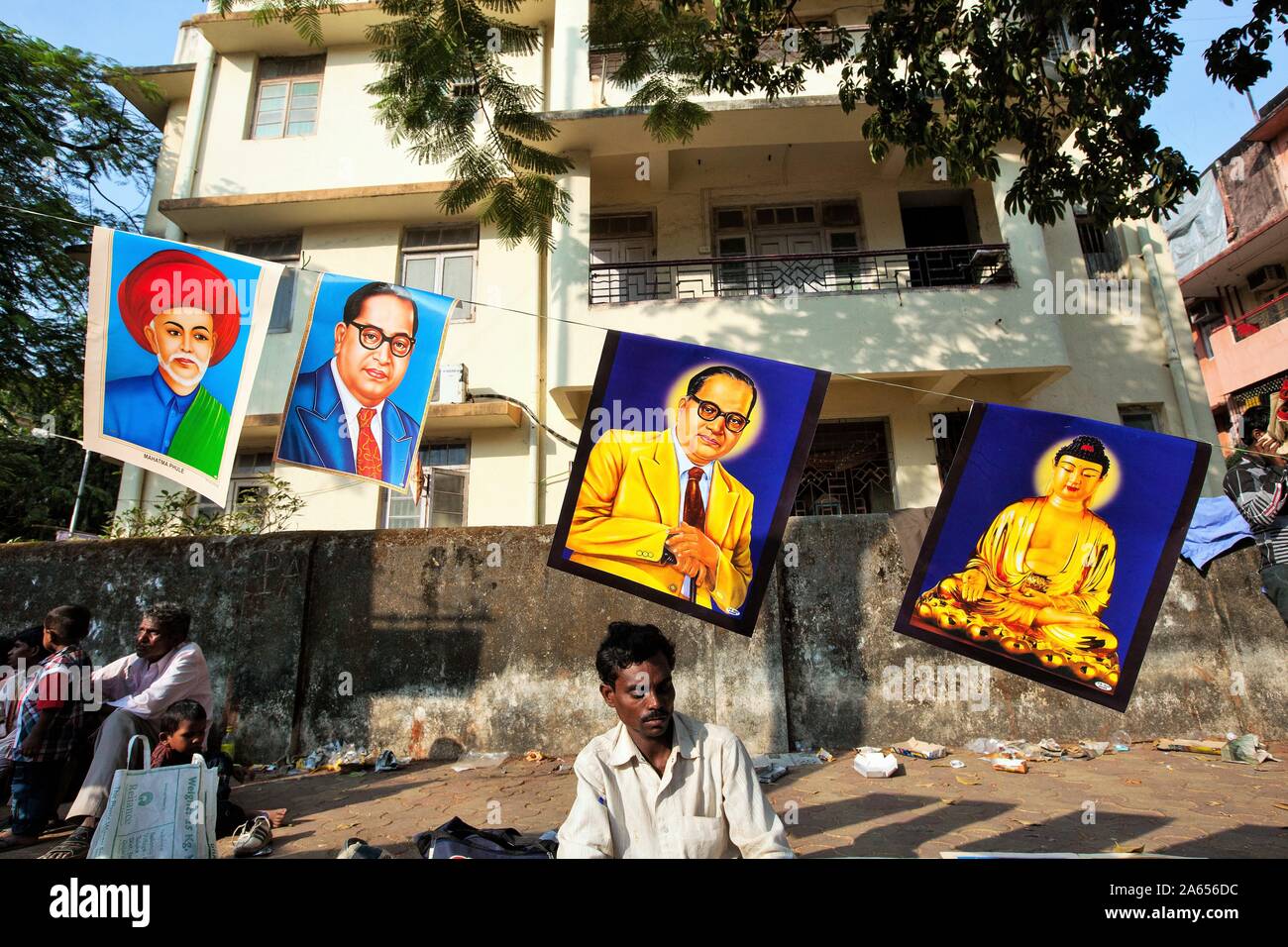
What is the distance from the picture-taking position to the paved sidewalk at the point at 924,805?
3354 millimetres

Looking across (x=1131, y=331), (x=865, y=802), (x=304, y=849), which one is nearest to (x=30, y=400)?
(x=304, y=849)

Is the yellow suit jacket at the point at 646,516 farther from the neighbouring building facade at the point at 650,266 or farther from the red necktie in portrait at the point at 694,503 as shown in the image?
the neighbouring building facade at the point at 650,266

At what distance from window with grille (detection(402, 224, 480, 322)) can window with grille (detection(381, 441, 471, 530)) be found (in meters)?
2.26

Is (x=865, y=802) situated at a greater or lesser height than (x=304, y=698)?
lesser

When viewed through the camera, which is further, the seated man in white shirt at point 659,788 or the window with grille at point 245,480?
the window with grille at point 245,480

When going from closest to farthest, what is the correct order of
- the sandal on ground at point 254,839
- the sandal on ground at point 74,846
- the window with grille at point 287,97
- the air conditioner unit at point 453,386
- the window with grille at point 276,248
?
the sandal on ground at point 74,846, the sandal on ground at point 254,839, the air conditioner unit at point 453,386, the window with grille at point 276,248, the window with grille at point 287,97

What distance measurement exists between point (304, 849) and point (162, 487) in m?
7.70

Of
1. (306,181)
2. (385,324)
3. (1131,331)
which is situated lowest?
(385,324)

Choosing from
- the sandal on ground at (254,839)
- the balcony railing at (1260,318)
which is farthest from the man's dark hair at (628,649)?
the balcony railing at (1260,318)

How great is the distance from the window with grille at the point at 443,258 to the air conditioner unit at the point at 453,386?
1196mm

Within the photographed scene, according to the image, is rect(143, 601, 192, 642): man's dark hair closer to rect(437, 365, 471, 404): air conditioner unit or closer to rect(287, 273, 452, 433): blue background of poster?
rect(287, 273, 452, 433): blue background of poster

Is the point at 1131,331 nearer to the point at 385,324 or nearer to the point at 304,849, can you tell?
the point at 385,324

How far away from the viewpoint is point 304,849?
3.48 metres

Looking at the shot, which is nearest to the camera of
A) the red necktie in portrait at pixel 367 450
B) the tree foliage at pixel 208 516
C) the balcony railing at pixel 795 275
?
the red necktie in portrait at pixel 367 450
